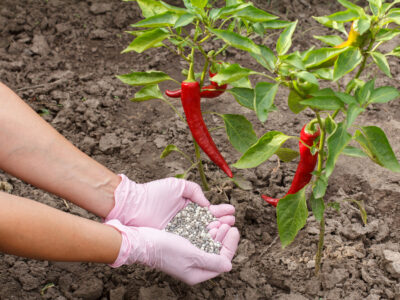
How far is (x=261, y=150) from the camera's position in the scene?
71.1 inches

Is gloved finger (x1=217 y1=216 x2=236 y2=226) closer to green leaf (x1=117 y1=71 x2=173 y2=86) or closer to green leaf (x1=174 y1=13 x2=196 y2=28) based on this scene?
green leaf (x1=117 y1=71 x2=173 y2=86)

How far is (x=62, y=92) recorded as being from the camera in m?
3.07

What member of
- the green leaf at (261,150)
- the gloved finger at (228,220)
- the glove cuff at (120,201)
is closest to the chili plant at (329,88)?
the green leaf at (261,150)

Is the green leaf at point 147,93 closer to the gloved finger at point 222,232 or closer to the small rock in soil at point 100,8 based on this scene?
the gloved finger at point 222,232

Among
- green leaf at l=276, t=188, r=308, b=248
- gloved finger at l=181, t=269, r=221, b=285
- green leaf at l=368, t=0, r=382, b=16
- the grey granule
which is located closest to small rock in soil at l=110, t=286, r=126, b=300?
gloved finger at l=181, t=269, r=221, b=285

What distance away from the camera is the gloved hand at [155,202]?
2299 millimetres

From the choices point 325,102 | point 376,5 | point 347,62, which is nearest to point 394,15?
point 376,5

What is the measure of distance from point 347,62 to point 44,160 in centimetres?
133

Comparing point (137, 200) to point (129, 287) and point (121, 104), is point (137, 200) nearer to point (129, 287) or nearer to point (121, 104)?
point (129, 287)

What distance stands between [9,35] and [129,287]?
2.16m

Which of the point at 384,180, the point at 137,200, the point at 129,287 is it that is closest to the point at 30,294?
the point at 129,287

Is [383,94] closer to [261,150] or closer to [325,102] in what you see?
[325,102]

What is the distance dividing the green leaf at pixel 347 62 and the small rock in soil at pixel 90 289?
4.36 ft

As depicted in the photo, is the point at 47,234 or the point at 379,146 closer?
the point at 379,146
